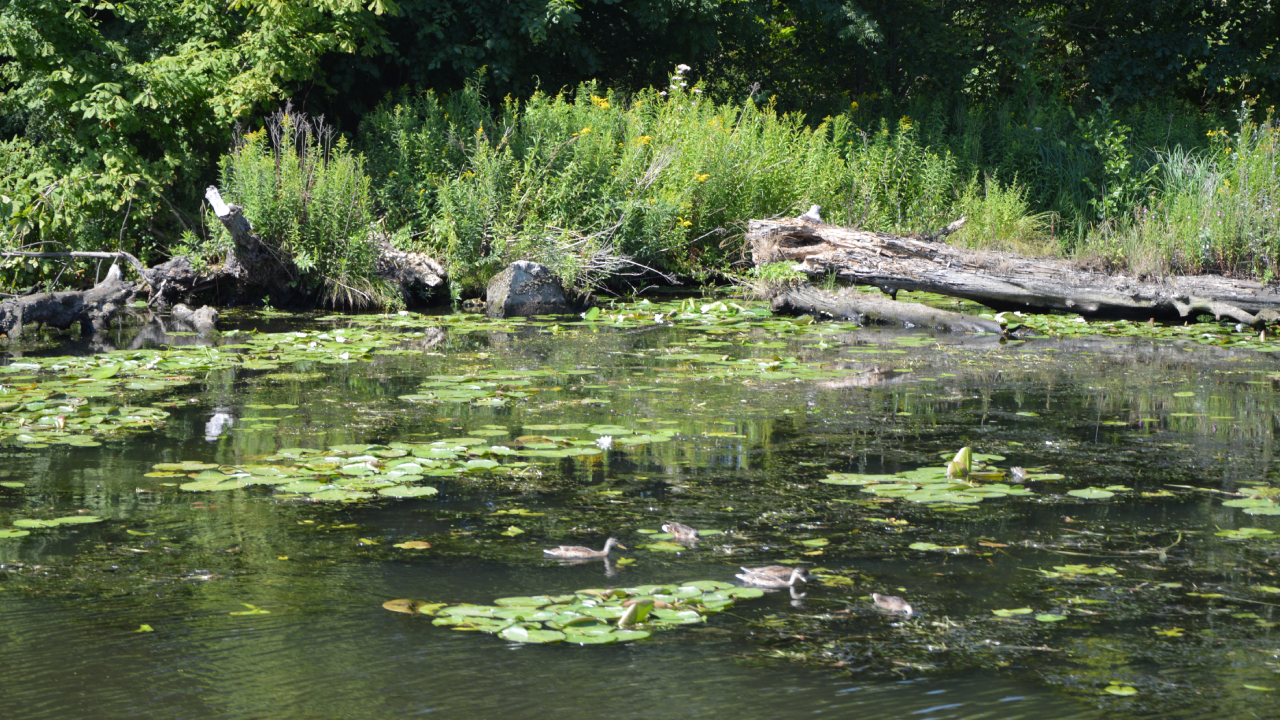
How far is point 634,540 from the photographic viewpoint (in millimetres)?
3586

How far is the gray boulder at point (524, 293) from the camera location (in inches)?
425

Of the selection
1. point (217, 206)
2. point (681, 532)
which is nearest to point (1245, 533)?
point (681, 532)

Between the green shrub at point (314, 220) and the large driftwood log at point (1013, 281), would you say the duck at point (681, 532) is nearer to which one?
the large driftwood log at point (1013, 281)

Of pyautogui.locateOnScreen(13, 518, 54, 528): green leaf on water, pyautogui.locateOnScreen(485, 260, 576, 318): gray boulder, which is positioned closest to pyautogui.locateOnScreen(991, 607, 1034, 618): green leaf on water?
pyautogui.locateOnScreen(13, 518, 54, 528): green leaf on water

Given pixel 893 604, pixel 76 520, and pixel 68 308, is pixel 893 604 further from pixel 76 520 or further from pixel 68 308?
pixel 68 308

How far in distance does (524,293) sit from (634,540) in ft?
24.5

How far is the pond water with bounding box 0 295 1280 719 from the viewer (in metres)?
2.55

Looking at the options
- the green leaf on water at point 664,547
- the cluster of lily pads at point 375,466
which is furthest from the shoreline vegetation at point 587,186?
the green leaf on water at point 664,547

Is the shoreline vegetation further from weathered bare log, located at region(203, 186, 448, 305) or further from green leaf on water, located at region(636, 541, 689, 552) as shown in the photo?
green leaf on water, located at region(636, 541, 689, 552)

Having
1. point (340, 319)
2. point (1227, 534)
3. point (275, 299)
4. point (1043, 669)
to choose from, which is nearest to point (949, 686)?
point (1043, 669)

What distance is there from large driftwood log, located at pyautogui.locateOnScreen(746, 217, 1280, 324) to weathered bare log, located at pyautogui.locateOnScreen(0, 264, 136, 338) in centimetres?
630

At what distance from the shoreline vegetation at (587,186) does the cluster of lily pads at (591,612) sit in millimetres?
8275

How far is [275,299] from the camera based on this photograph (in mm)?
11648

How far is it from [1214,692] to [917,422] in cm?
311
